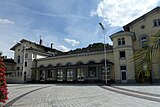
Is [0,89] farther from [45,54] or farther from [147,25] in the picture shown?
[45,54]

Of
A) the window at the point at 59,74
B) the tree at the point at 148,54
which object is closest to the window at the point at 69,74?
the window at the point at 59,74

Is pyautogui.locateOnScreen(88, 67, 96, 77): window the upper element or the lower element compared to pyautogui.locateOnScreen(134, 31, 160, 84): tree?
lower

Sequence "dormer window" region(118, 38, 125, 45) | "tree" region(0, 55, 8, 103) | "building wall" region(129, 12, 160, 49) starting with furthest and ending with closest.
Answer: "dormer window" region(118, 38, 125, 45) → "building wall" region(129, 12, 160, 49) → "tree" region(0, 55, 8, 103)

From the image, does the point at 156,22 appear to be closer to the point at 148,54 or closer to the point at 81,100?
the point at 81,100

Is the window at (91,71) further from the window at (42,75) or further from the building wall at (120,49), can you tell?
the window at (42,75)

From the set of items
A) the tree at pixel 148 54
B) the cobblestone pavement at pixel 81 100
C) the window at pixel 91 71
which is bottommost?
the cobblestone pavement at pixel 81 100

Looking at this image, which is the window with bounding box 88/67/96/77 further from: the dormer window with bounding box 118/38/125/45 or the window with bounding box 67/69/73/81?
the dormer window with bounding box 118/38/125/45

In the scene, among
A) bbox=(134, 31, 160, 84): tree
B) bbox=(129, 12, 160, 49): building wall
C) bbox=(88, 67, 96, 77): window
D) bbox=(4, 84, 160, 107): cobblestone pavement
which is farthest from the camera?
bbox=(88, 67, 96, 77): window

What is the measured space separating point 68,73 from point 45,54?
39.9 feet

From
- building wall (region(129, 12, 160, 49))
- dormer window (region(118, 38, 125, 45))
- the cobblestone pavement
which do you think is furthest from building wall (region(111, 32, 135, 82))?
the cobblestone pavement

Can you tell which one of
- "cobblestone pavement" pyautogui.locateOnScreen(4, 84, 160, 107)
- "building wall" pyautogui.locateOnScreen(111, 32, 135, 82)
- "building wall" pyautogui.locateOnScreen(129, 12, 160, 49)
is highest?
"building wall" pyautogui.locateOnScreen(129, 12, 160, 49)

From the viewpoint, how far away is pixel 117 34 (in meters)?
26.6

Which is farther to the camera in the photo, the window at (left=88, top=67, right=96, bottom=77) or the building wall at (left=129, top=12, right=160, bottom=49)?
the window at (left=88, top=67, right=96, bottom=77)

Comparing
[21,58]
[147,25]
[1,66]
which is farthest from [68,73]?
[1,66]
